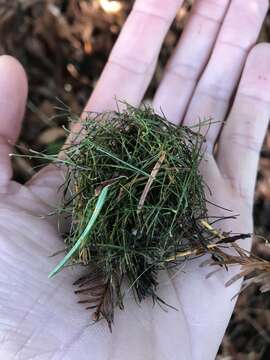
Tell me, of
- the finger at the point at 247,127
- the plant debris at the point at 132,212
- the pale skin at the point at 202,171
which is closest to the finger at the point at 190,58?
the pale skin at the point at 202,171

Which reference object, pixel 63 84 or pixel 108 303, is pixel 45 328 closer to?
pixel 108 303

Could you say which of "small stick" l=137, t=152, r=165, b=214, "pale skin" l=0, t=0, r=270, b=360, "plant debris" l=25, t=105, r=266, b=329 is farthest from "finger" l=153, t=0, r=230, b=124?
"small stick" l=137, t=152, r=165, b=214

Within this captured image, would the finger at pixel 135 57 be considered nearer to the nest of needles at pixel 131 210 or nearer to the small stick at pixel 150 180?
the nest of needles at pixel 131 210

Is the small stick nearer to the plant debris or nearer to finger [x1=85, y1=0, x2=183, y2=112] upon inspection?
the plant debris

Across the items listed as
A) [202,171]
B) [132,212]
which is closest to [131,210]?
[132,212]

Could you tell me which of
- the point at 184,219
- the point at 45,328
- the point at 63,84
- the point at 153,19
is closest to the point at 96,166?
the point at 184,219
